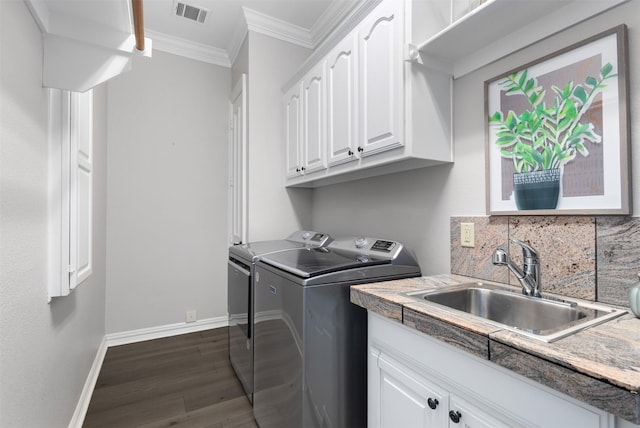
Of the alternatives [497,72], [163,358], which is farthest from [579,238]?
[163,358]

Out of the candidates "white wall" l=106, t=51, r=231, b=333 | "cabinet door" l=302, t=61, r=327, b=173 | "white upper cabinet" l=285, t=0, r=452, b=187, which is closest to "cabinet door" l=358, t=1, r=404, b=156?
"white upper cabinet" l=285, t=0, r=452, b=187

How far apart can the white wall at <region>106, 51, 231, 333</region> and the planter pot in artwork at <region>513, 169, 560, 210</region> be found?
8.90 ft

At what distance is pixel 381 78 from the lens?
155 cm

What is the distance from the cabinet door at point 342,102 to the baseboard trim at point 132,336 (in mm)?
2110

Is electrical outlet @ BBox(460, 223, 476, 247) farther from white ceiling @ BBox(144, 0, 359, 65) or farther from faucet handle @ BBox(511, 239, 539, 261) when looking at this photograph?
white ceiling @ BBox(144, 0, 359, 65)

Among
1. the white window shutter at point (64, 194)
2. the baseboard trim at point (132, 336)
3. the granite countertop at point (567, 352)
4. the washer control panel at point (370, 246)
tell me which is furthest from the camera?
the baseboard trim at point (132, 336)

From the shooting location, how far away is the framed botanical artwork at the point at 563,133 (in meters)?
1.00

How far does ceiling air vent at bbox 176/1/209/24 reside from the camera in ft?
8.14

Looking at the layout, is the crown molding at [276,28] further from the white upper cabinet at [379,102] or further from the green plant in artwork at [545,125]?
the green plant in artwork at [545,125]

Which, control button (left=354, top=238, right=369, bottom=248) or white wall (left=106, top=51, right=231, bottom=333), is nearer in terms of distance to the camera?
control button (left=354, top=238, right=369, bottom=248)

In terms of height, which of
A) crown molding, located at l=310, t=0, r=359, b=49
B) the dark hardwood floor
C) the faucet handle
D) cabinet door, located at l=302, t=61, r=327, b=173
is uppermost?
crown molding, located at l=310, t=0, r=359, b=49

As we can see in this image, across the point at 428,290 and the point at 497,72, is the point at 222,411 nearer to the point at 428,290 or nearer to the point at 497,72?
the point at 428,290

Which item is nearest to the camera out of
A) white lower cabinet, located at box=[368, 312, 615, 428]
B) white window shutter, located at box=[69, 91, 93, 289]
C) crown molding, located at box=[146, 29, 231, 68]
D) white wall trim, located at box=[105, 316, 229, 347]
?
white lower cabinet, located at box=[368, 312, 615, 428]

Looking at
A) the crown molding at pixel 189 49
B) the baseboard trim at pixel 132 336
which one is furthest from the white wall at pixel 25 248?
the crown molding at pixel 189 49
